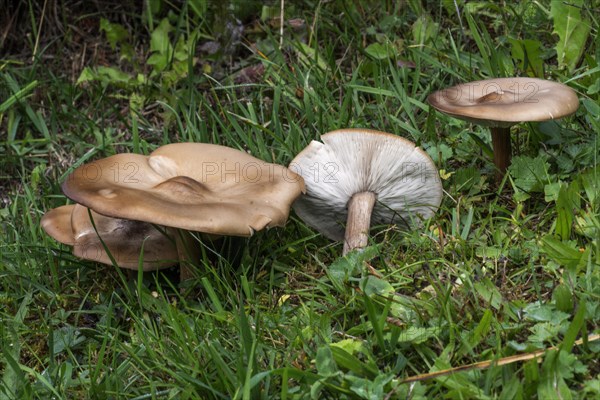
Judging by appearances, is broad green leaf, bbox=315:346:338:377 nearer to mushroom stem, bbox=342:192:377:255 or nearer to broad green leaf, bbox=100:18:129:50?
mushroom stem, bbox=342:192:377:255

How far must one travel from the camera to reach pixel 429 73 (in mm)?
4535

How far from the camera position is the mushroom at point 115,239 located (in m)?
3.37

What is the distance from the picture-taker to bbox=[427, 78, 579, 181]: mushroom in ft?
9.80

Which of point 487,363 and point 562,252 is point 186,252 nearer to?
point 487,363

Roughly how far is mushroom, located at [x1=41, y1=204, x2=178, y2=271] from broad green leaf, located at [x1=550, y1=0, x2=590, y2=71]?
8.04 feet

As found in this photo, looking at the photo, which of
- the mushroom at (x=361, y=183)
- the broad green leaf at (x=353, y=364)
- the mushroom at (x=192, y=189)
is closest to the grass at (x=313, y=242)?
the broad green leaf at (x=353, y=364)

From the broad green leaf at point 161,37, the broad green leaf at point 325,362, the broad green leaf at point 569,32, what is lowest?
the broad green leaf at point 325,362

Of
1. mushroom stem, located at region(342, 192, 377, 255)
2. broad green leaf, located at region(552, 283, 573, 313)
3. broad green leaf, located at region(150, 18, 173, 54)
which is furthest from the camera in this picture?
broad green leaf, located at region(150, 18, 173, 54)

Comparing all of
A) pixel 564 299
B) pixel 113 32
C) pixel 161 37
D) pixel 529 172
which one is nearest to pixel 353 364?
pixel 564 299

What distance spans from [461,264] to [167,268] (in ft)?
4.75

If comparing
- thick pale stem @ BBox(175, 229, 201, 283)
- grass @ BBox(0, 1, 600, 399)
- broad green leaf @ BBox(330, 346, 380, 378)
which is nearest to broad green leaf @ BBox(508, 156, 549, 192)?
grass @ BBox(0, 1, 600, 399)

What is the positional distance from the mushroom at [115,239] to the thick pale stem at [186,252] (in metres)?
0.06

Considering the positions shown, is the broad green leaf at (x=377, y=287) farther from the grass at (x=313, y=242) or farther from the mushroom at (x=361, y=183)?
the mushroom at (x=361, y=183)

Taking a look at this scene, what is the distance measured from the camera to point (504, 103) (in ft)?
10.3
